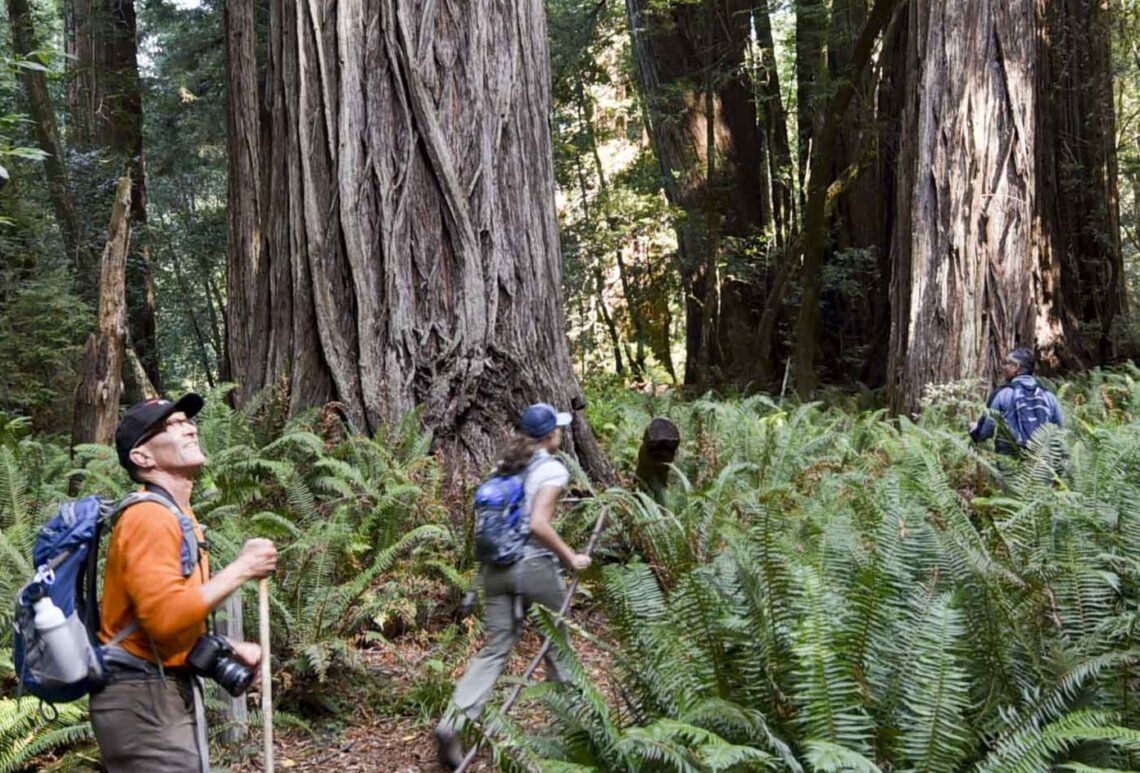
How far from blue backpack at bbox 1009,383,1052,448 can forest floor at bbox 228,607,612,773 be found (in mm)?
3857

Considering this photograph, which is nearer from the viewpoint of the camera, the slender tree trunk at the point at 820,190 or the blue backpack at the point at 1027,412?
the blue backpack at the point at 1027,412

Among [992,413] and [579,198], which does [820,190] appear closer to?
[992,413]

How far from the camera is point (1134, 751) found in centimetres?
374

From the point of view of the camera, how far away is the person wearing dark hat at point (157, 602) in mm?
3078

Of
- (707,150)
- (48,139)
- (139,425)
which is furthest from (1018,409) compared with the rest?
(48,139)

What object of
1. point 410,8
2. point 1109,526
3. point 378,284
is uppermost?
point 410,8

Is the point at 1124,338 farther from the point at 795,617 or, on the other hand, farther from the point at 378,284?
the point at 795,617

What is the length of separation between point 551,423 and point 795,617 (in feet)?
4.52

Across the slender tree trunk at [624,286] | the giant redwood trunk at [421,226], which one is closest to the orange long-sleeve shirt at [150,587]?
the giant redwood trunk at [421,226]

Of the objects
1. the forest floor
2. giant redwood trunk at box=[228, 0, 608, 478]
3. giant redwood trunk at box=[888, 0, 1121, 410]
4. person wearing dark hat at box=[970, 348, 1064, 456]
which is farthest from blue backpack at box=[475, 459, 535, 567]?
giant redwood trunk at box=[888, 0, 1121, 410]

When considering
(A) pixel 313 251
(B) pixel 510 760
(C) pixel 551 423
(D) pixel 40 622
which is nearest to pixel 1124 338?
(A) pixel 313 251

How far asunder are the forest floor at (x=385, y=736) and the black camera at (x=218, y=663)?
1.51 m

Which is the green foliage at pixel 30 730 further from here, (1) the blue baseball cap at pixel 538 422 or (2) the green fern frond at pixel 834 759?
(2) the green fern frond at pixel 834 759

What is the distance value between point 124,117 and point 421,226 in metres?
12.4
